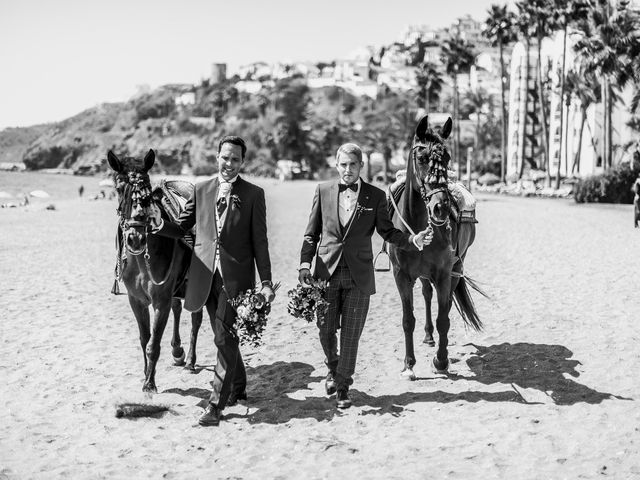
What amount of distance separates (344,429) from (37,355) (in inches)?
171

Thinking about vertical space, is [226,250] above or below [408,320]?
above

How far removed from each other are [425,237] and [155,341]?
2764mm

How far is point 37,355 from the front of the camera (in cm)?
838

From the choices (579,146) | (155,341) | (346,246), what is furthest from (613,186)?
(155,341)

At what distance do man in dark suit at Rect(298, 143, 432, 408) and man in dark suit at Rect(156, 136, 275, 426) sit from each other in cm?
53

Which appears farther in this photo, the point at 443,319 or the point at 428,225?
the point at 443,319

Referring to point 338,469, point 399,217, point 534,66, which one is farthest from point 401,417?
point 534,66

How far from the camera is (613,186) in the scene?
3675 centimetres

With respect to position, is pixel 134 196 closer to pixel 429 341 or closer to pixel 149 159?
pixel 149 159

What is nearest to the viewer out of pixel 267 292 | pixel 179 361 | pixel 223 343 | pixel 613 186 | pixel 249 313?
pixel 249 313

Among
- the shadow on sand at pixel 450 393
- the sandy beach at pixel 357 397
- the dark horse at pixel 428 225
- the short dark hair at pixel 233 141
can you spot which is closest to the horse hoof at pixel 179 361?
the sandy beach at pixel 357 397

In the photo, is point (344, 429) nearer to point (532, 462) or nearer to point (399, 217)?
point (532, 462)

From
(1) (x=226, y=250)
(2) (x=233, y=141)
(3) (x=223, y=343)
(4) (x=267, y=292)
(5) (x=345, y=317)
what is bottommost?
(3) (x=223, y=343)

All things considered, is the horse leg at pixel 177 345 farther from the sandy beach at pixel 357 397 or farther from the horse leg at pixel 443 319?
the horse leg at pixel 443 319
